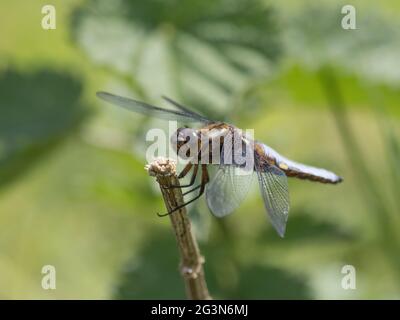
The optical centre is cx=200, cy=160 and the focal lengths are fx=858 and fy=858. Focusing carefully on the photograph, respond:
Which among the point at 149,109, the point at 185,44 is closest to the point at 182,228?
the point at 149,109

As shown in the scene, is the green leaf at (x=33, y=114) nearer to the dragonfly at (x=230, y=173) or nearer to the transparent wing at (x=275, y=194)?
the dragonfly at (x=230, y=173)

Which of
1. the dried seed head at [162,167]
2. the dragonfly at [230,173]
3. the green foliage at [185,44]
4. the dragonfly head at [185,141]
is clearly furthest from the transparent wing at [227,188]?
the green foliage at [185,44]

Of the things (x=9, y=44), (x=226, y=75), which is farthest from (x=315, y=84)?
(x=9, y=44)

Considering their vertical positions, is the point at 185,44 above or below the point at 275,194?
above

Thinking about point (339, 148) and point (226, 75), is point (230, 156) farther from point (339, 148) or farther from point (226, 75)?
point (339, 148)

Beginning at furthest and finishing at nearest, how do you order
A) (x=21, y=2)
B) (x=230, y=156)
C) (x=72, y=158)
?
(x=21, y=2) → (x=72, y=158) → (x=230, y=156)

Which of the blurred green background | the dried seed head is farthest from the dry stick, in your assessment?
the blurred green background

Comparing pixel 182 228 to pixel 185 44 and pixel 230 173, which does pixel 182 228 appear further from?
pixel 185 44
